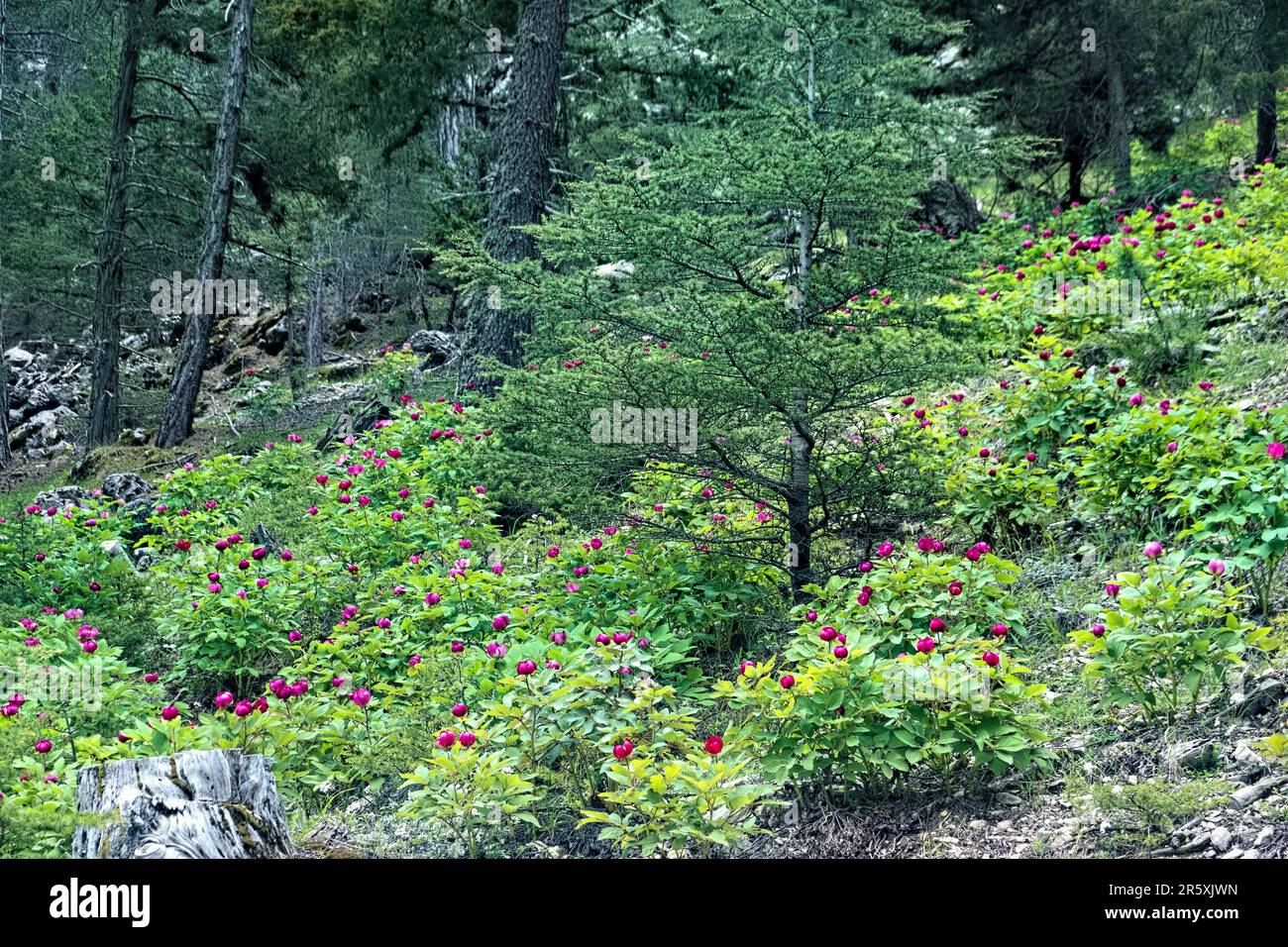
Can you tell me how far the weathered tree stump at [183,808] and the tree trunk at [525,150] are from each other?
632 cm

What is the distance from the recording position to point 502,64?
18703 mm

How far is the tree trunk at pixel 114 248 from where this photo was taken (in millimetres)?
13492

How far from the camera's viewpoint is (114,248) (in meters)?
13.8

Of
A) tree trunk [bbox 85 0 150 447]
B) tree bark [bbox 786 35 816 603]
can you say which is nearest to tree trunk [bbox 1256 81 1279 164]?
tree bark [bbox 786 35 816 603]

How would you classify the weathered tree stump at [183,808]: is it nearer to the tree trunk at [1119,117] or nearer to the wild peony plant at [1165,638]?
the wild peony plant at [1165,638]

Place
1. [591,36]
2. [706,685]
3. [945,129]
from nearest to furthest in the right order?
[706,685], [945,129], [591,36]

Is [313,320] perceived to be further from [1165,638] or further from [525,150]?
[1165,638]

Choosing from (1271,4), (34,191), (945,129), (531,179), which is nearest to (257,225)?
(34,191)

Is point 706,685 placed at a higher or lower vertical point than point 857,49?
lower

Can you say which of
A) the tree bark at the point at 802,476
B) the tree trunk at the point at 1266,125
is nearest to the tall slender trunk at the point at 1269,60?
the tree trunk at the point at 1266,125

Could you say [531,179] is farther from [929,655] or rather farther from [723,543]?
[929,655]

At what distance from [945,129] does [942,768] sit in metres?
3.87

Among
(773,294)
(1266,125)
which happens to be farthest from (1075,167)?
(773,294)
